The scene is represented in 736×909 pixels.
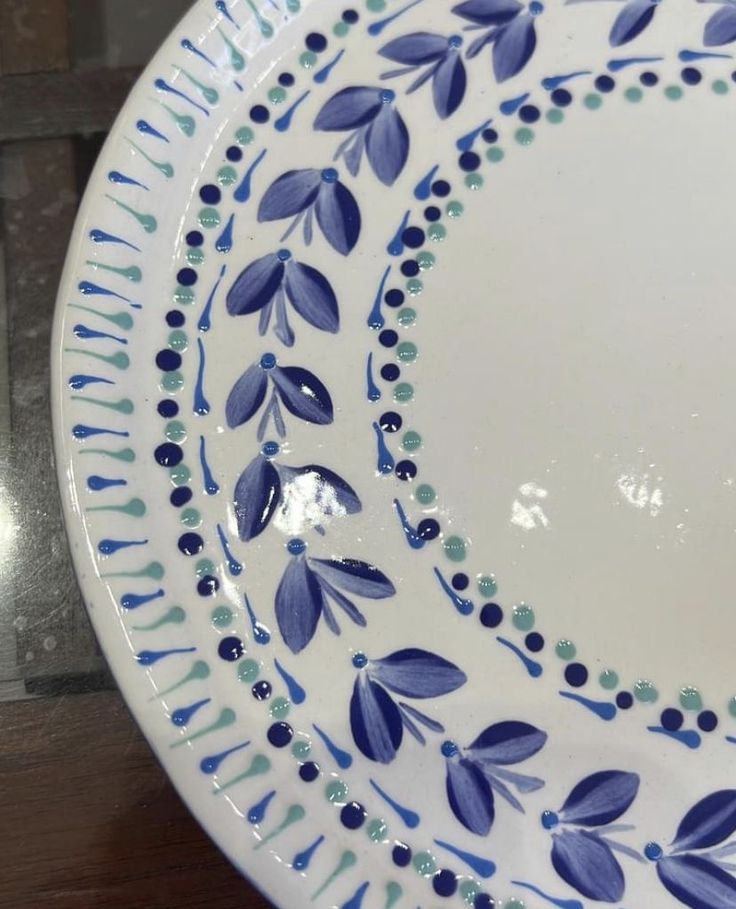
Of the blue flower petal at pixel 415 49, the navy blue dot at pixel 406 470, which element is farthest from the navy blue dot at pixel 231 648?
the blue flower petal at pixel 415 49

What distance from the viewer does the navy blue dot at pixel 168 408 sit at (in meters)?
0.36

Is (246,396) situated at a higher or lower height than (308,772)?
higher

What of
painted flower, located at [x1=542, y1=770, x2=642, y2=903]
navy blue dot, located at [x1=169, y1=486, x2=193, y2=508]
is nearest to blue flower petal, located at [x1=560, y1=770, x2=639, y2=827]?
painted flower, located at [x1=542, y1=770, x2=642, y2=903]

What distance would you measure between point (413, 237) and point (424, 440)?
104 mm

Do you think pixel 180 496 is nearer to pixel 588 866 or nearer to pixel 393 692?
pixel 393 692

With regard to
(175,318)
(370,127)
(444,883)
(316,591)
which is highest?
(370,127)

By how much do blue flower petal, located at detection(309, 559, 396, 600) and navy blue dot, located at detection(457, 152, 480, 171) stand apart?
0.21m

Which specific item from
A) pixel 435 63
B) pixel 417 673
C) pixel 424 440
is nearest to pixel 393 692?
pixel 417 673

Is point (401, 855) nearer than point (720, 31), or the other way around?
point (401, 855)

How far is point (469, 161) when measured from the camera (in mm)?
406

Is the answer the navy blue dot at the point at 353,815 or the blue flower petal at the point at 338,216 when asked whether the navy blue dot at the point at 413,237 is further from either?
the navy blue dot at the point at 353,815

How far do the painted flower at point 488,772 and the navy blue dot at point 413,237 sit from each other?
9.0 inches

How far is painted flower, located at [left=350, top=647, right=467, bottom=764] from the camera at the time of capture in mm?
337

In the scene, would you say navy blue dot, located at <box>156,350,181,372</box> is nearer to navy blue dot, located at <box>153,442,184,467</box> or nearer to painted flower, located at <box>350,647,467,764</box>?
navy blue dot, located at <box>153,442,184,467</box>
